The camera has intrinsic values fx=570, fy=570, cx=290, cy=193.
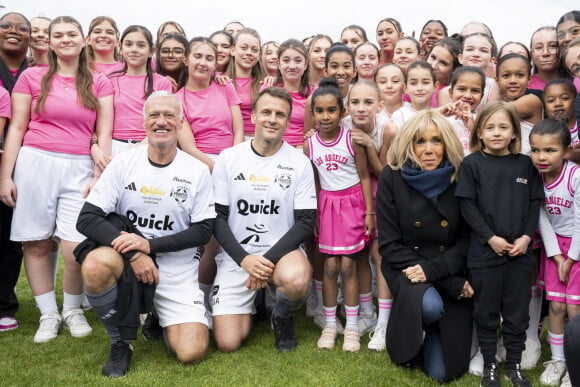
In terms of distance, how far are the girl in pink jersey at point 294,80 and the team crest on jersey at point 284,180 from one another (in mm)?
868

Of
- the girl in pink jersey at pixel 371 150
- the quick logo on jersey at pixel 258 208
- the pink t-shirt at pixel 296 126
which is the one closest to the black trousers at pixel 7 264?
the quick logo on jersey at pixel 258 208

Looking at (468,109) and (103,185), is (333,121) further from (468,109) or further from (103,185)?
(103,185)

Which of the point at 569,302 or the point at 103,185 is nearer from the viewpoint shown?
the point at 569,302

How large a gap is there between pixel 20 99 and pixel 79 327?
2.04 meters

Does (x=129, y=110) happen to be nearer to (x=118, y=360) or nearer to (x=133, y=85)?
(x=133, y=85)

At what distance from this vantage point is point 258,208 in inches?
189

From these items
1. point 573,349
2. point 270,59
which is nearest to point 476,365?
point 573,349

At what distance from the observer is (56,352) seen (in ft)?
15.1

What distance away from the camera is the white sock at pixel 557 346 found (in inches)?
163

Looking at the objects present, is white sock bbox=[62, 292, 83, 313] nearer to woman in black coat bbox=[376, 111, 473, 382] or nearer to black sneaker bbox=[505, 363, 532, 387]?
woman in black coat bbox=[376, 111, 473, 382]

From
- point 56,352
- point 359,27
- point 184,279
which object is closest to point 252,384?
point 184,279

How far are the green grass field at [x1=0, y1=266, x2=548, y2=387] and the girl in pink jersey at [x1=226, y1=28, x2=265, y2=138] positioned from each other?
2.34 m

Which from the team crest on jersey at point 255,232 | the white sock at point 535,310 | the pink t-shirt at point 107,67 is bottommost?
the white sock at point 535,310

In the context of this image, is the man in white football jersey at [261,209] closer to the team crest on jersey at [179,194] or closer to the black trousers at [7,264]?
the team crest on jersey at [179,194]
